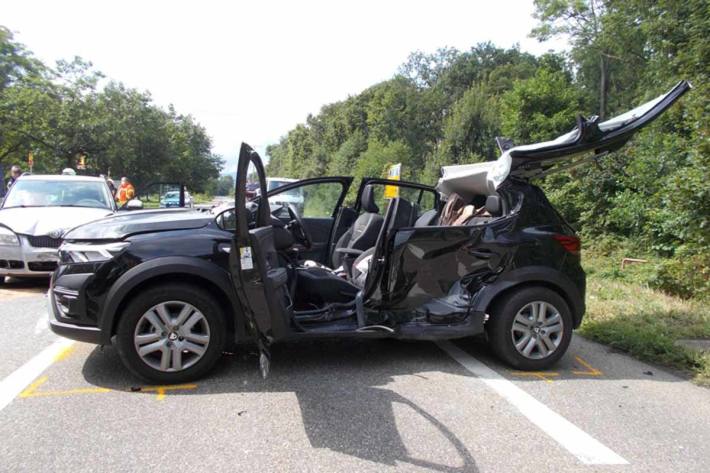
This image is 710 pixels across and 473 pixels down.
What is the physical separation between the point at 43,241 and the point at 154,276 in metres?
4.36

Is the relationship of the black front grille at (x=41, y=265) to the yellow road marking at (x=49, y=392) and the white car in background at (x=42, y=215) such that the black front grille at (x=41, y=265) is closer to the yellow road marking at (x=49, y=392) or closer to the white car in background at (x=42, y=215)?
the white car in background at (x=42, y=215)

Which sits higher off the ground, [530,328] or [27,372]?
[530,328]

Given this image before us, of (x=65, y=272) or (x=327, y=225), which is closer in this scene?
(x=65, y=272)

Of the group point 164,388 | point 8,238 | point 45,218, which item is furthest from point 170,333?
point 45,218

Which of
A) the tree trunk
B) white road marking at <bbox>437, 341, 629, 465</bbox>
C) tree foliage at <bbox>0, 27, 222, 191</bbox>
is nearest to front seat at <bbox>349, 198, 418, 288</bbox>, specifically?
white road marking at <bbox>437, 341, 629, 465</bbox>

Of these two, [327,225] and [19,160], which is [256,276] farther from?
[19,160]

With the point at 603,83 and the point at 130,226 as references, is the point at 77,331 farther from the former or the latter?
the point at 603,83

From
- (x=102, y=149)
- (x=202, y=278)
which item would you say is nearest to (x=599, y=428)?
(x=202, y=278)

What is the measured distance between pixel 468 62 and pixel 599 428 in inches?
1809

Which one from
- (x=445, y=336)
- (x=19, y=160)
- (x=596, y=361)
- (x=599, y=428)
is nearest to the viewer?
(x=599, y=428)

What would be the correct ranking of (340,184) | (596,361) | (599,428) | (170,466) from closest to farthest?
(170,466)
(599,428)
(596,361)
(340,184)

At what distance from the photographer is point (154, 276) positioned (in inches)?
149

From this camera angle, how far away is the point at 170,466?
9.08ft

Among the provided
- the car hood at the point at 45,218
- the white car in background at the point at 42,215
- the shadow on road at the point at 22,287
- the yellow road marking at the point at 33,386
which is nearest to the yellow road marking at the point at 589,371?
the yellow road marking at the point at 33,386
